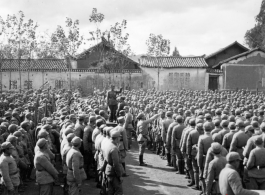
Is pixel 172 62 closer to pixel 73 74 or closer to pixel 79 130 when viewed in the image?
pixel 73 74

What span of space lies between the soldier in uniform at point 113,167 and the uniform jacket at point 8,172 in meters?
2.00

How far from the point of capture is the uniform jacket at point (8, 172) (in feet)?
→ 21.4

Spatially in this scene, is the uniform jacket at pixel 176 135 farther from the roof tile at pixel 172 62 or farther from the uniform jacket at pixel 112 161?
the roof tile at pixel 172 62

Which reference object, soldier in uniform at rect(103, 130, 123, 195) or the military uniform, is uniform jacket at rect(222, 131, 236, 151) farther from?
soldier in uniform at rect(103, 130, 123, 195)

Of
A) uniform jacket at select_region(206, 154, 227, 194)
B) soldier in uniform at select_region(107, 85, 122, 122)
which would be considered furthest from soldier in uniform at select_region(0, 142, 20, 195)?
soldier in uniform at select_region(107, 85, 122, 122)

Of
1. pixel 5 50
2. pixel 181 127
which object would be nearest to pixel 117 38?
pixel 5 50

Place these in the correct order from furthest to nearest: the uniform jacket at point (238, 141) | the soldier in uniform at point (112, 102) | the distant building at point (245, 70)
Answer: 1. the distant building at point (245, 70)
2. the soldier in uniform at point (112, 102)
3. the uniform jacket at point (238, 141)

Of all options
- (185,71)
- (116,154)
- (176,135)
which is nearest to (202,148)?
(176,135)

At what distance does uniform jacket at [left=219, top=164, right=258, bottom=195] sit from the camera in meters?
4.87

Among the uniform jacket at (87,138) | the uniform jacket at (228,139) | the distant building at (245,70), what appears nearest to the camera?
the uniform jacket at (228,139)

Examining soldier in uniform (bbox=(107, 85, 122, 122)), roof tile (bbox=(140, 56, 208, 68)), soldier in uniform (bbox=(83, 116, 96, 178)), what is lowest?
soldier in uniform (bbox=(83, 116, 96, 178))

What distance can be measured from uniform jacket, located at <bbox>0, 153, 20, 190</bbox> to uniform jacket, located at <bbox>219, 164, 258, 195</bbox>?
4.30 meters

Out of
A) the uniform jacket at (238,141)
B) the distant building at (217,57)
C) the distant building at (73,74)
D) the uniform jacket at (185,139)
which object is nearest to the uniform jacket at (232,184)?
the uniform jacket at (238,141)

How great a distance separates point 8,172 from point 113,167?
223 centimetres
